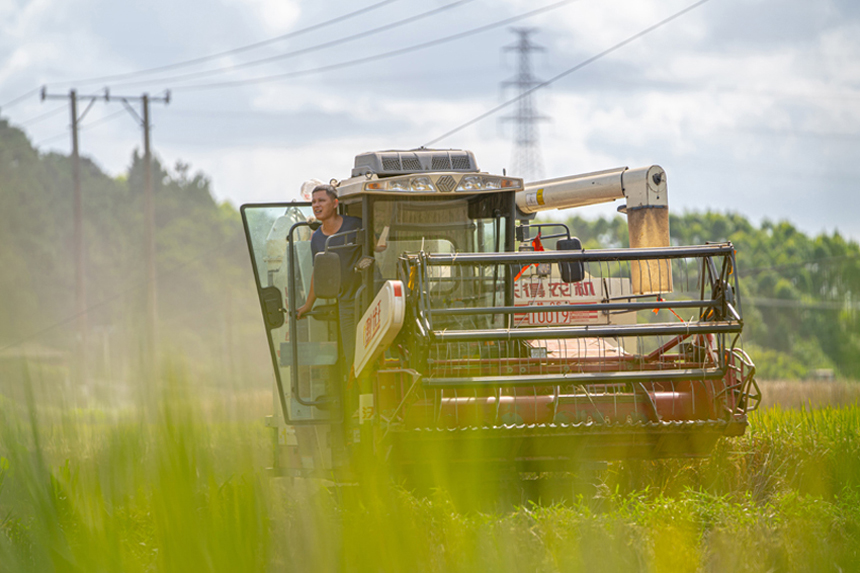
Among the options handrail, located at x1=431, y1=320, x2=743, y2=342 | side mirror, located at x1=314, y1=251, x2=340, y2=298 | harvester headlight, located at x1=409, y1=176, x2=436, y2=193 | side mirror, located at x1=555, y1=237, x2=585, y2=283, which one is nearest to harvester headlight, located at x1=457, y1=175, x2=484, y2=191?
harvester headlight, located at x1=409, y1=176, x2=436, y2=193

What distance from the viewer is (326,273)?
662 centimetres

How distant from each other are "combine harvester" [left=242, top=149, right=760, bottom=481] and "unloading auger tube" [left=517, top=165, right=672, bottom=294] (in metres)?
0.05

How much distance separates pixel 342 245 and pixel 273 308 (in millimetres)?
931

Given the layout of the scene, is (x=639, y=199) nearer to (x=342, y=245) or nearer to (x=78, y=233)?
(x=342, y=245)

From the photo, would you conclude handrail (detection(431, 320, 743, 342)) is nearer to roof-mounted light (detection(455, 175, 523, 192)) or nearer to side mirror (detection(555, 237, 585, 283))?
side mirror (detection(555, 237, 585, 283))

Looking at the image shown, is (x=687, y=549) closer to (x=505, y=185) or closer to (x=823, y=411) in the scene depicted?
(x=505, y=185)

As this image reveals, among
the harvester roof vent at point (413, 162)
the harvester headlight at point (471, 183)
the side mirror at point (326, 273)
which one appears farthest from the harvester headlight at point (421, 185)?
the side mirror at point (326, 273)

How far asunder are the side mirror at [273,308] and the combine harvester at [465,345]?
0.04 feet

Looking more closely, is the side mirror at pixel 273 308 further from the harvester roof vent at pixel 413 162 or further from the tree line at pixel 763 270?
the tree line at pixel 763 270

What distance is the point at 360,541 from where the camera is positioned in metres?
3.08

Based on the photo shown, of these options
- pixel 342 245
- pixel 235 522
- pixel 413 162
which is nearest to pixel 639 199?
pixel 413 162

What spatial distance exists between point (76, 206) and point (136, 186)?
152 ft

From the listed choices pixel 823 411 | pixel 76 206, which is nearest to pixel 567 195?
pixel 823 411

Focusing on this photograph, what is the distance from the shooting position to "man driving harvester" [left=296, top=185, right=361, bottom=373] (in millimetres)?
7152
